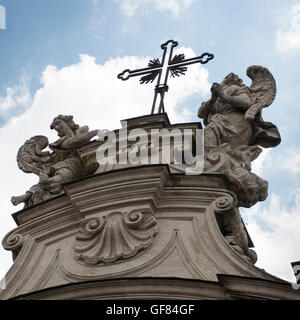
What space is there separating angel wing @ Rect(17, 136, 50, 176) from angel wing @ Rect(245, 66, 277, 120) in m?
2.96

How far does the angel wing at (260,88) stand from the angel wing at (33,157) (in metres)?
2.96

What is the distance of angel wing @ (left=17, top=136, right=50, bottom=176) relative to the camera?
962cm

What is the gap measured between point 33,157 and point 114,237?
272 centimetres

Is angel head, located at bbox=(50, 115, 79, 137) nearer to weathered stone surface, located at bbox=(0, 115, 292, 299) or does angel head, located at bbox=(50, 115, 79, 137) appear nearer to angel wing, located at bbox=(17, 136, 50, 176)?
angel wing, located at bbox=(17, 136, 50, 176)

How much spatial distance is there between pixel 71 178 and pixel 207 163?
1.83m

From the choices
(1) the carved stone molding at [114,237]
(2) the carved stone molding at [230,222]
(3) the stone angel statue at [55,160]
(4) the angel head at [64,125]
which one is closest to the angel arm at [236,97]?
(3) the stone angel statue at [55,160]

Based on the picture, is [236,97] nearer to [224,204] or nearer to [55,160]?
[224,204]

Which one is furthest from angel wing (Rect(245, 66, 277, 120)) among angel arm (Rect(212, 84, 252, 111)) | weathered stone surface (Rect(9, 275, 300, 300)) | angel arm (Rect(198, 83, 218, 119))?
weathered stone surface (Rect(9, 275, 300, 300))

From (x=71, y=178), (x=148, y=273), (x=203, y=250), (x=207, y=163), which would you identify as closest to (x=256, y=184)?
(x=207, y=163)

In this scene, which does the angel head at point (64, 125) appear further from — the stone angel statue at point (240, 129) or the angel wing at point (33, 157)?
the stone angel statue at point (240, 129)

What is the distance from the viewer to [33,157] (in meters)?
9.76

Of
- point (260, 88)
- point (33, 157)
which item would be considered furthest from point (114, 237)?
point (260, 88)

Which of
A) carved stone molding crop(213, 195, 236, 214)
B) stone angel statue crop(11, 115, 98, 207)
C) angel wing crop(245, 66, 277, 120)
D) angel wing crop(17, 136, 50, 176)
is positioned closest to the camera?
carved stone molding crop(213, 195, 236, 214)

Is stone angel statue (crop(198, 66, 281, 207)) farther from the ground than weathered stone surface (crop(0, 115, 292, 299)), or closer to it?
farther from the ground
